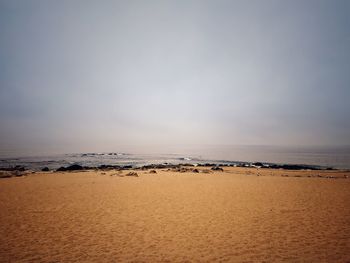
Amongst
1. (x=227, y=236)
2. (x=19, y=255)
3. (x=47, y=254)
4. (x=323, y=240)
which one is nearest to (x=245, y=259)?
(x=227, y=236)

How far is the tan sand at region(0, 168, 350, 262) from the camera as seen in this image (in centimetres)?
747

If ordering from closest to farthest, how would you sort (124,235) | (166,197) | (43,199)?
(124,235) < (43,199) < (166,197)

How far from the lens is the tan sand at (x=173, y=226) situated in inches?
294

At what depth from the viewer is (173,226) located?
10297mm

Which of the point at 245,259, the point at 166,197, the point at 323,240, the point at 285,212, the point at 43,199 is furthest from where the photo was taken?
the point at 166,197

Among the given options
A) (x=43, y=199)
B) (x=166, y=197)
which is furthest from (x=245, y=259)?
(x=43, y=199)

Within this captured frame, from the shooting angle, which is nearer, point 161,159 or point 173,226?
point 173,226

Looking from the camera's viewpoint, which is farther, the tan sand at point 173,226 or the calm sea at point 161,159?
the calm sea at point 161,159

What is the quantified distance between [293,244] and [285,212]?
466 cm

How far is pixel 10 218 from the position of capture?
11.2m

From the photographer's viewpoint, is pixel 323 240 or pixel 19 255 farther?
pixel 323 240

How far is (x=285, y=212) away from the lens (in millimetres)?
12492

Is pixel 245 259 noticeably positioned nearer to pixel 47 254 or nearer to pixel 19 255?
pixel 47 254

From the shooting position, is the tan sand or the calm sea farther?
the calm sea
